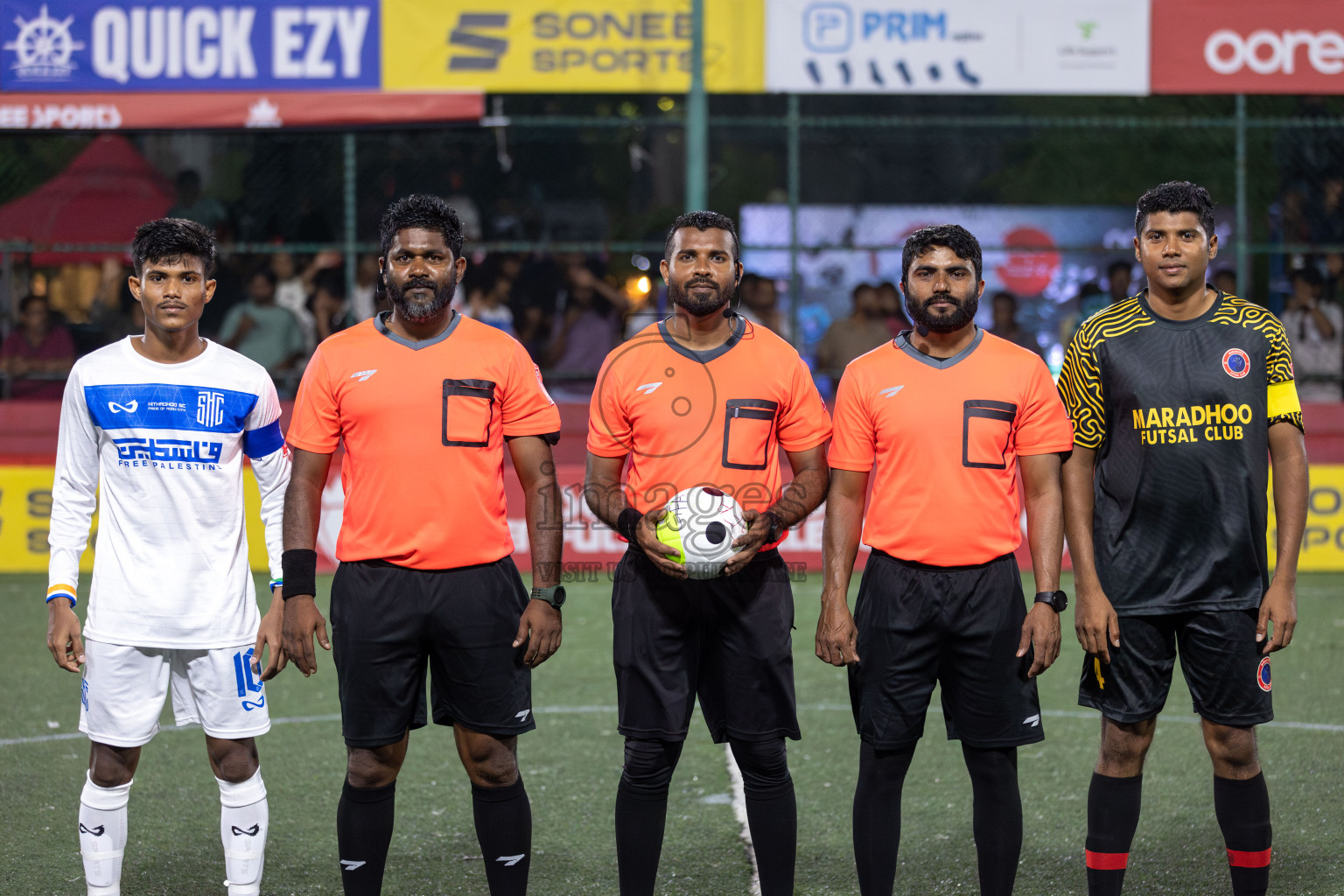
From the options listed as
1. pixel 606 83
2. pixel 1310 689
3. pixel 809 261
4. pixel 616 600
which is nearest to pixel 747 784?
pixel 616 600

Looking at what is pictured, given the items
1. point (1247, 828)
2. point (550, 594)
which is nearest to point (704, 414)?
point (550, 594)

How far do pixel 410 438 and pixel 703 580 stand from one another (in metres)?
0.89

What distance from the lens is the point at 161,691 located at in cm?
403

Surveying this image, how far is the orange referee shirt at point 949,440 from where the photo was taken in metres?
3.89

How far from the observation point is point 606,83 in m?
11.2

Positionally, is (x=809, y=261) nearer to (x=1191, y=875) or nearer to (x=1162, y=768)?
(x=1162, y=768)

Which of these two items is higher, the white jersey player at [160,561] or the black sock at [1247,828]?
the white jersey player at [160,561]

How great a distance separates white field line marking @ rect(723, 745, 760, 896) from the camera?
4.61m

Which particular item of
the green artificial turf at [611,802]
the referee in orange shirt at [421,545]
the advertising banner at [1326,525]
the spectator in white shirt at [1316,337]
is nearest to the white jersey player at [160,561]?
the referee in orange shirt at [421,545]

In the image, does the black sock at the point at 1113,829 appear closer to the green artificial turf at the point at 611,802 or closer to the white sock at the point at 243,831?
the green artificial turf at the point at 611,802

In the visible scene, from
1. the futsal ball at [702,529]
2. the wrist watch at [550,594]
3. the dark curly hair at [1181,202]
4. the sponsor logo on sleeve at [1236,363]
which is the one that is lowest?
the wrist watch at [550,594]

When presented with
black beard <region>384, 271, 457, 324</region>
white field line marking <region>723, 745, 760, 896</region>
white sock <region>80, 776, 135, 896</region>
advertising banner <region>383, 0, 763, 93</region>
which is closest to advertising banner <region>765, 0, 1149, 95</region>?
advertising banner <region>383, 0, 763, 93</region>

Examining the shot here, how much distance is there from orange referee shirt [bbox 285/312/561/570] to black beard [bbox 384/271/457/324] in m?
0.08

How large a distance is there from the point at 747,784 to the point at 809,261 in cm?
1360
